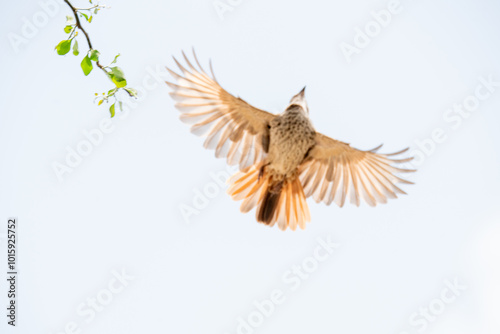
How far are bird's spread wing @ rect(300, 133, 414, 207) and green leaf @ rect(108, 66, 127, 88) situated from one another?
2.85m

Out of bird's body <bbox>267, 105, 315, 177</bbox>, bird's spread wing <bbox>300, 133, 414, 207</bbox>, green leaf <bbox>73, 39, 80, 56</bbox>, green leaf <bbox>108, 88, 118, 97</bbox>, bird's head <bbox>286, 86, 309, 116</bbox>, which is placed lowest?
bird's spread wing <bbox>300, 133, 414, 207</bbox>

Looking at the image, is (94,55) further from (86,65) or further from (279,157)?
(279,157)

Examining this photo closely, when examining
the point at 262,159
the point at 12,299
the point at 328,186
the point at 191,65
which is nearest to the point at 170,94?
the point at 191,65

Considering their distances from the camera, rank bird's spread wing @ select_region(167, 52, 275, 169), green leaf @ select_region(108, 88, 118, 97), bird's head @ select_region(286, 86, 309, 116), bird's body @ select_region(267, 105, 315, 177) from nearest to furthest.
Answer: green leaf @ select_region(108, 88, 118, 97), bird's spread wing @ select_region(167, 52, 275, 169), bird's body @ select_region(267, 105, 315, 177), bird's head @ select_region(286, 86, 309, 116)

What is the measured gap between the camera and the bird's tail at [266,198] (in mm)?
5082

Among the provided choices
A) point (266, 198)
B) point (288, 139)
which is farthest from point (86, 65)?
point (266, 198)

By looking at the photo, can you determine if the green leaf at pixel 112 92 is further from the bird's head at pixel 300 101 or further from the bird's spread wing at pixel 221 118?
the bird's head at pixel 300 101

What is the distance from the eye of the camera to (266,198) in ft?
16.8

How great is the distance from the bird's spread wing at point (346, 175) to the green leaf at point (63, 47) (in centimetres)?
299

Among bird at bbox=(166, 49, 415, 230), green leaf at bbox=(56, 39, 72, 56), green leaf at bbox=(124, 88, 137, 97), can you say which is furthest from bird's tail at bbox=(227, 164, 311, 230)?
green leaf at bbox=(56, 39, 72, 56)

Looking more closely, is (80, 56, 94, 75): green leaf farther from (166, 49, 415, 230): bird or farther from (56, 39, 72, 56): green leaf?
(166, 49, 415, 230): bird

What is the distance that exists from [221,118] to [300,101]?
0.86 m

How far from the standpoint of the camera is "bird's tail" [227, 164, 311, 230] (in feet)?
16.7

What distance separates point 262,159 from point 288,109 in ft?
1.79
